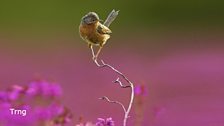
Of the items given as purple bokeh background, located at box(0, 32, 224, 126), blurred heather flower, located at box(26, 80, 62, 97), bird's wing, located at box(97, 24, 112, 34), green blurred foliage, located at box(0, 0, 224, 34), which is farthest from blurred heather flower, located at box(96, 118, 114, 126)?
green blurred foliage, located at box(0, 0, 224, 34)

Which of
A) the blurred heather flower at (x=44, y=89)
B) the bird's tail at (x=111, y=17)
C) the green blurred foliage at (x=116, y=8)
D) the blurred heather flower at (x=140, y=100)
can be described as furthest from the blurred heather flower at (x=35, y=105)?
the green blurred foliage at (x=116, y=8)

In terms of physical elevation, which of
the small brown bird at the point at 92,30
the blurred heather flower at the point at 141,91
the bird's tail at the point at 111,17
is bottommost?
the small brown bird at the point at 92,30

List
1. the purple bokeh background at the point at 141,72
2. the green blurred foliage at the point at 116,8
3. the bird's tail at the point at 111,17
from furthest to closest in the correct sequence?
1. the green blurred foliage at the point at 116,8
2. the purple bokeh background at the point at 141,72
3. the bird's tail at the point at 111,17

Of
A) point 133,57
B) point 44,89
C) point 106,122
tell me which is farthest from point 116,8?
point 106,122

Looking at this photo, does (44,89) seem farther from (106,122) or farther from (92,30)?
(92,30)

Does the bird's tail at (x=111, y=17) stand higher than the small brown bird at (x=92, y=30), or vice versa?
the bird's tail at (x=111, y=17)

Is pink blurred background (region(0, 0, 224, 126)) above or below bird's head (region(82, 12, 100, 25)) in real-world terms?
above

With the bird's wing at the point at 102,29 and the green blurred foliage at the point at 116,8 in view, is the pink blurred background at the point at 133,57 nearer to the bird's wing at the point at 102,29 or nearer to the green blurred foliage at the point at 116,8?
the green blurred foliage at the point at 116,8

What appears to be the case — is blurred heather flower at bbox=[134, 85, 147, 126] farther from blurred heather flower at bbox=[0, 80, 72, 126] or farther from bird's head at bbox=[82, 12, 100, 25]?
bird's head at bbox=[82, 12, 100, 25]
